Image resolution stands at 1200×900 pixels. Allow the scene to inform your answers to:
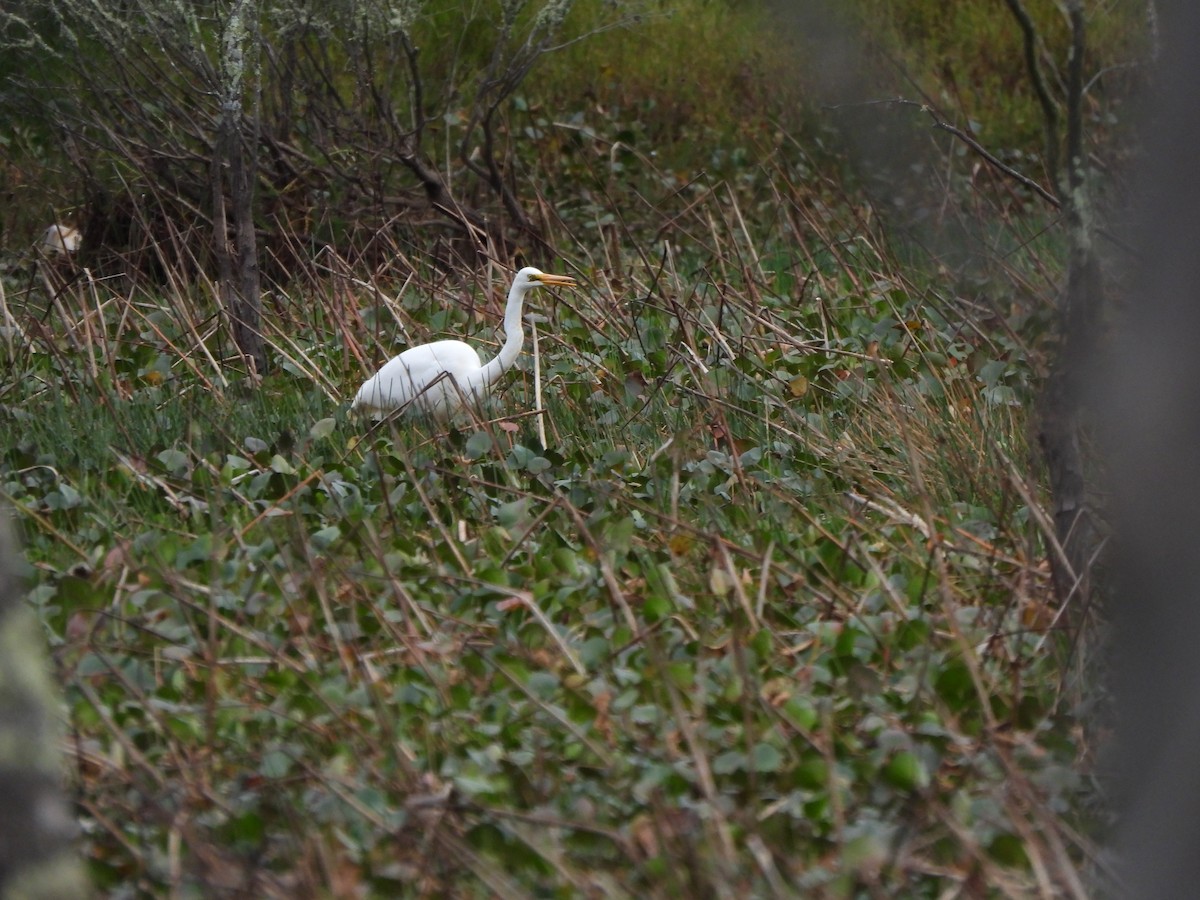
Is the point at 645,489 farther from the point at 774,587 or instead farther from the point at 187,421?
the point at 187,421

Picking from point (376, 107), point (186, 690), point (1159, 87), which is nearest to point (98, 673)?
point (186, 690)

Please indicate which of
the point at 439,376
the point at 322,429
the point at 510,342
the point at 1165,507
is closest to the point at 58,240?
the point at 510,342

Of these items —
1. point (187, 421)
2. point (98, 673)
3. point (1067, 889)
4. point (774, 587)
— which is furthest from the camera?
point (187, 421)

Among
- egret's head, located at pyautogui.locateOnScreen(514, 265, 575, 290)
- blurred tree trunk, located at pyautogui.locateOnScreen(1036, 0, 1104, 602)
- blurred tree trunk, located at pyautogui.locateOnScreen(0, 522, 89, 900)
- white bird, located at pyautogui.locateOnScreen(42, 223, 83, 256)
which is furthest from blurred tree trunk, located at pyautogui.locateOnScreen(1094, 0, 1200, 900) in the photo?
white bird, located at pyautogui.locateOnScreen(42, 223, 83, 256)

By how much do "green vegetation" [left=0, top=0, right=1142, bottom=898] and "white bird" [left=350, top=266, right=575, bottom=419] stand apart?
11 centimetres

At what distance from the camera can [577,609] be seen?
3.04 m

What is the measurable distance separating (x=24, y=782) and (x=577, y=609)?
1357 mm

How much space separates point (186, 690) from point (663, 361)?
248cm

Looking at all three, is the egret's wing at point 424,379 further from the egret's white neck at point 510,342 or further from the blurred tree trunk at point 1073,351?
the blurred tree trunk at point 1073,351

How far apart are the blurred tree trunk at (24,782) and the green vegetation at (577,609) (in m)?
0.20

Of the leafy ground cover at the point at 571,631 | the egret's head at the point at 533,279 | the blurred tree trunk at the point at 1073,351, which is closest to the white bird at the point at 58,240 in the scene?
the leafy ground cover at the point at 571,631

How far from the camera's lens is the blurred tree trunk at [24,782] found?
182 cm

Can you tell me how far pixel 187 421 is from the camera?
13.7 ft

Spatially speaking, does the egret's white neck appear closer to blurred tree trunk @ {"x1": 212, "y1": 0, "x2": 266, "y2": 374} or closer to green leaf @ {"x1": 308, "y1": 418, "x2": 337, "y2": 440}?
green leaf @ {"x1": 308, "y1": 418, "x2": 337, "y2": 440}
